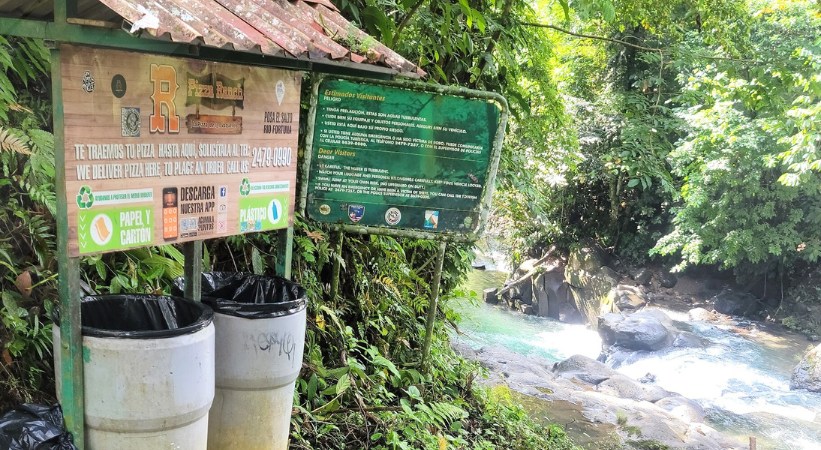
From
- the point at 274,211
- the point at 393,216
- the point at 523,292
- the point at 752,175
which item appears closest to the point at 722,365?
the point at 752,175

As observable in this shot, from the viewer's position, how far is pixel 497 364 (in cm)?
1204

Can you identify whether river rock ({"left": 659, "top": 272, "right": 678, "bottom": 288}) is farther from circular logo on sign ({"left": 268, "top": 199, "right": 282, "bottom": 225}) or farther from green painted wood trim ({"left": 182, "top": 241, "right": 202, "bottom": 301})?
green painted wood trim ({"left": 182, "top": 241, "right": 202, "bottom": 301})

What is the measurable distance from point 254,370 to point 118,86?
133 cm

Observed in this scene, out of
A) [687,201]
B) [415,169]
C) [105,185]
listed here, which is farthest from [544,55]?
[687,201]

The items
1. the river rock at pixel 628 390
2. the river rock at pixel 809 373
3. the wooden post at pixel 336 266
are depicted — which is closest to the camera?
the wooden post at pixel 336 266

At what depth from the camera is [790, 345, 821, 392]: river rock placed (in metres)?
14.8

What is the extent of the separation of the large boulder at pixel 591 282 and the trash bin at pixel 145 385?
1938 centimetres

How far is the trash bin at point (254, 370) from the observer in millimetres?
2900

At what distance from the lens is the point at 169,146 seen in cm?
254

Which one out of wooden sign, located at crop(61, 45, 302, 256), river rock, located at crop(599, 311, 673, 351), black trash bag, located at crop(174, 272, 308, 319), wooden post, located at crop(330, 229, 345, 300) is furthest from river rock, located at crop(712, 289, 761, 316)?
wooden sign, located at crop(61, 45, 302, 256)

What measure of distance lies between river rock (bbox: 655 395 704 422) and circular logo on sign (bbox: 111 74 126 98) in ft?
38.4

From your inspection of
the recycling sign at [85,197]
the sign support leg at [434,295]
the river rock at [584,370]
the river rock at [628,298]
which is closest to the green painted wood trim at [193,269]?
the recycling sign at [85,197]

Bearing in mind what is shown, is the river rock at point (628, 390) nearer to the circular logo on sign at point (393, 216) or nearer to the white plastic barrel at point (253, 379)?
the circular logo on sign at point (393, 216)

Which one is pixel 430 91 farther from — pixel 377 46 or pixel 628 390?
pixel 628 390
